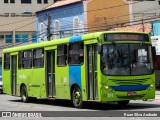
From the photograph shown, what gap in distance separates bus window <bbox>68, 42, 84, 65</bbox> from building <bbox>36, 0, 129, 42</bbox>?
30634mm

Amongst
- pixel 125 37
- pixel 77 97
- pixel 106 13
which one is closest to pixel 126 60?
pixel 125 37

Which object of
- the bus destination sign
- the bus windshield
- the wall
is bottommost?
the bus windshield

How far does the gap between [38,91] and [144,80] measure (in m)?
6.86

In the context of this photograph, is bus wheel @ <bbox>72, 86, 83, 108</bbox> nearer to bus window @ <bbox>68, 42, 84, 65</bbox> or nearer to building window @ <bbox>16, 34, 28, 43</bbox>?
bus window @ <bbox>68, 42, 84, 65</bbox>

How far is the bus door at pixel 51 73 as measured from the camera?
22125mm

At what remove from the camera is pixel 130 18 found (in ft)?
190

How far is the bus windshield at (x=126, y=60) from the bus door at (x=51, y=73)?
14.2 ft

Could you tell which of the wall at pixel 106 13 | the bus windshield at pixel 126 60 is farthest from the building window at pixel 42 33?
the bus windshield at pixel 126 60

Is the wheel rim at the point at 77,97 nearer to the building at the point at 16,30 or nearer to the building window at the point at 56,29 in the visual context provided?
the building window at the point at 56,29

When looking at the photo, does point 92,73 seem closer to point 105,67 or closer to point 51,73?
point 105,67

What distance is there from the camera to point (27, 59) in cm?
2488

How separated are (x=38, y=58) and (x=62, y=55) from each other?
285cm

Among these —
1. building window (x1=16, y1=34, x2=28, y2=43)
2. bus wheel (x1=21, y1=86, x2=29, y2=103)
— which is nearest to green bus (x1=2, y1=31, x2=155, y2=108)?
bus wheel (x1=21, y1=86, x2=29, y2=103)

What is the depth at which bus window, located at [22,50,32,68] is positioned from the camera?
24609 mm
